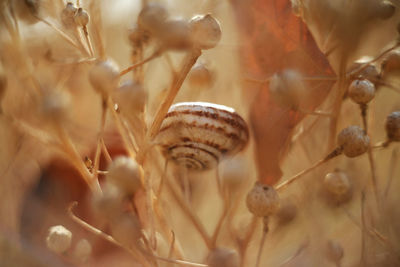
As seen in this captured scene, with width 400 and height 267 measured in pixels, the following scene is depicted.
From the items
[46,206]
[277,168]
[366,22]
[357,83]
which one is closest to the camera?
[366,22]

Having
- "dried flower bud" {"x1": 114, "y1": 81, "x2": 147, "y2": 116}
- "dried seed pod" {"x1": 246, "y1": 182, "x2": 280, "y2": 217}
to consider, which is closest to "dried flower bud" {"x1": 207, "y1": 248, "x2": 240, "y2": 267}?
"dried seed pod" {"x1": 246, "y1": 182, "x2": 280, "y2": 217}

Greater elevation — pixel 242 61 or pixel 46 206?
pixel 242 61

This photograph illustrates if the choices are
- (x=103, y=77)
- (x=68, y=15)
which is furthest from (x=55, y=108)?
(x=68, y=15)

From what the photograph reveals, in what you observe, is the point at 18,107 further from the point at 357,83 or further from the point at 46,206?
the point at 357,83

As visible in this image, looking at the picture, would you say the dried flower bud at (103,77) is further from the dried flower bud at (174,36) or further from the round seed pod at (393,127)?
the round seed pod at (393,127)

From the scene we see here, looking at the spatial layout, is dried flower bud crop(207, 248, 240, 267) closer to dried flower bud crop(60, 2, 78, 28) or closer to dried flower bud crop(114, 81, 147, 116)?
dried flower bud crop(114, 81, 147, 116)

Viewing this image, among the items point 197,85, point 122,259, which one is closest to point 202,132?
point 197,85

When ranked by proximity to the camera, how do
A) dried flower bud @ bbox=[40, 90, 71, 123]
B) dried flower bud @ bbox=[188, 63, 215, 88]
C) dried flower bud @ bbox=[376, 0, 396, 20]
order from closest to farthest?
dried flower bud @ bbox=[40, 90, 71, 123]
dried flower bud @ bbox=[376, 0, 396, 20]
dried flower bud @ bbox=[188, 63, 215, 88]
